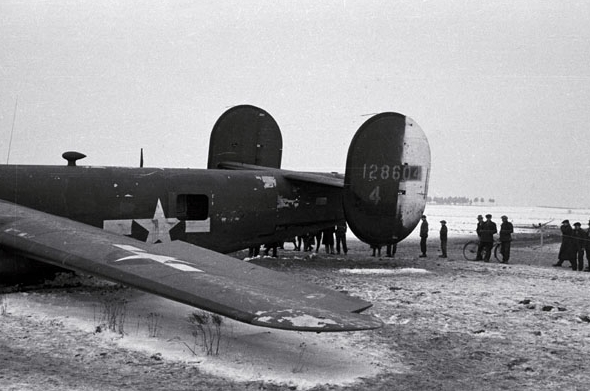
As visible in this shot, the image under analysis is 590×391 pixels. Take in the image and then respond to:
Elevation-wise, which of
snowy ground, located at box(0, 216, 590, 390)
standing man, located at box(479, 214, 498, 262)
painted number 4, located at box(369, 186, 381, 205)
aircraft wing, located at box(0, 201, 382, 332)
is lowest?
snowy ground, located at box(0, 216, 590, 390)

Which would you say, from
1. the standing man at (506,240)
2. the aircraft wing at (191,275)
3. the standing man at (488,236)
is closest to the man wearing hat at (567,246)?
the standing man at (506,240)

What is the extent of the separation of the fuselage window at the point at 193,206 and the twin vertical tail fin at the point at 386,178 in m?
3.91

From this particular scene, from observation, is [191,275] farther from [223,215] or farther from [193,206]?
[223,215]

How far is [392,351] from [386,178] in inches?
314

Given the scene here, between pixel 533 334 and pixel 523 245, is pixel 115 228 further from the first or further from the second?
pixel 523 245

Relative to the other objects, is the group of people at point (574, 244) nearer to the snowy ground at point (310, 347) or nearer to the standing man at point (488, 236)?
the standing man at point (488, 236)

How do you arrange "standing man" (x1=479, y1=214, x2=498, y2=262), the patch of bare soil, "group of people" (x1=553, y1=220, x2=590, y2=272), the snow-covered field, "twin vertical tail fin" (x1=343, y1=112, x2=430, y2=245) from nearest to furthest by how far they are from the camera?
the patch of bare soil → "twin vertical tail fin" (x1=343, y1=112, x2=430, y2=245) → "group of people" (x1=553, y1=220, x2=590, y2=272) → "standing man" (x1=479, y1=214, x2=498, y2=262) → the snow-covered field

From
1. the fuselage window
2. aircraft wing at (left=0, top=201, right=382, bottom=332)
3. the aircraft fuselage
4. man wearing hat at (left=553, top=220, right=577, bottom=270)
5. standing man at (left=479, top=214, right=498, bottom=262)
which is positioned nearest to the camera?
aircraft wing at (left=0, top=201, right=382, bottom=332)

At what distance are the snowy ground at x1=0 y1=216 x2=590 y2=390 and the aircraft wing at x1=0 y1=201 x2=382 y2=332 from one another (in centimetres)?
84

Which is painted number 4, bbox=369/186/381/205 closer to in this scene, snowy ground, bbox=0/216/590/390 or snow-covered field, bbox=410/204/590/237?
snowy ground, bbox=0/216/590/390

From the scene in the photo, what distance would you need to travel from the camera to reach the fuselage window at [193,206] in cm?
1179

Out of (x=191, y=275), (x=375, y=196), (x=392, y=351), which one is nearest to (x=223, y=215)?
(x=375, y=196)

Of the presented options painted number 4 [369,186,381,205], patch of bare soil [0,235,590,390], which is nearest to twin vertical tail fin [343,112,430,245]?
painted number 4 [369,186,381,205]

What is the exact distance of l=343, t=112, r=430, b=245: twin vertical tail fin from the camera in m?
14.2
